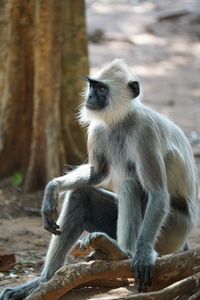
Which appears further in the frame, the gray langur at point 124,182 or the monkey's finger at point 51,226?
the monkey's finger at point 51,226

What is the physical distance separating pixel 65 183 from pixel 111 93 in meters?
0.66

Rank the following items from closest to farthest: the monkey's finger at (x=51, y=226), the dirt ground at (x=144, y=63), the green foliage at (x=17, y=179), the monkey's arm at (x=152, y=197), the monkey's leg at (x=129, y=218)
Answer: the monkey's arm at (x=152, y=197)
the monkey's leg at (x=129, y=218)
the monkey's finger at (x=51, y=226)
the dirt ground at (x=144, y=63)
the green foliage at (x=17, y=179)

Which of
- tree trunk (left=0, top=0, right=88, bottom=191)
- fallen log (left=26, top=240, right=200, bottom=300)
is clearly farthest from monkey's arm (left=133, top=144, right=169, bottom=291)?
tree trunk (left=0, top=0, right=88, bottom=191)

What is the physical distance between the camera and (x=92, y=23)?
619 inches

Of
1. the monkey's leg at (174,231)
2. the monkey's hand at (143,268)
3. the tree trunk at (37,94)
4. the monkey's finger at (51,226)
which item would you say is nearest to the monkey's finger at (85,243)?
the monkey's hand at (143,268)

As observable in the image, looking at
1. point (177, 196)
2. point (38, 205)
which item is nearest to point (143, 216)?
point (177, 196)

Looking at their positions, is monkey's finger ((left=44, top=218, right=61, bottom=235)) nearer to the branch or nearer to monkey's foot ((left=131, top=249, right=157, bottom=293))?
the branch

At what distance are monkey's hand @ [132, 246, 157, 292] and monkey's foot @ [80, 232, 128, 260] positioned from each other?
109mm

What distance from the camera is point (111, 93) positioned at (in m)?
5.12

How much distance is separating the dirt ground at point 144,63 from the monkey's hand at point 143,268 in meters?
1.41

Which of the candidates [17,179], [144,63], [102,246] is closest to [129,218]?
[102,246]

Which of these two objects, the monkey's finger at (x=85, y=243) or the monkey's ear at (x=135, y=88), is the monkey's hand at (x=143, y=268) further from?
the monkey's ear at (x=135, y=88)

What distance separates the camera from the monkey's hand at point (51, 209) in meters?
4.94

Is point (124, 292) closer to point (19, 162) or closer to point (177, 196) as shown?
point (177, 196)
